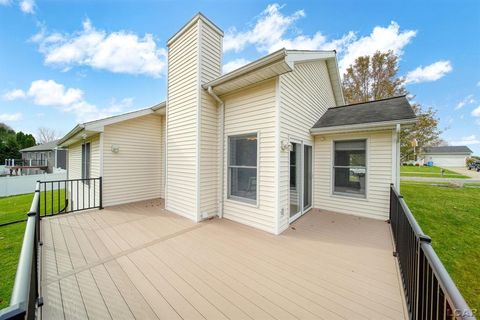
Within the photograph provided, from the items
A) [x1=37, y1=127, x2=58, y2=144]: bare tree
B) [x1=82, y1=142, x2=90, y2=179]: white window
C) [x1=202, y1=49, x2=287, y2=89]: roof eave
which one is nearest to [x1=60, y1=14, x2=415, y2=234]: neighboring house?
[x1=202, y1=49, x2=287, y2=89]: roof eave

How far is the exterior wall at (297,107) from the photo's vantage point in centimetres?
440

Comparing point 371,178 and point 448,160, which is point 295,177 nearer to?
point 371,178

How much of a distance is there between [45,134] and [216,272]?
2266 inches

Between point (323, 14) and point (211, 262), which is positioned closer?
point (211, 262)

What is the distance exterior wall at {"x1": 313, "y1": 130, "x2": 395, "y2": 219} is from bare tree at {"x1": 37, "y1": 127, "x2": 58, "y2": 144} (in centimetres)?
5583

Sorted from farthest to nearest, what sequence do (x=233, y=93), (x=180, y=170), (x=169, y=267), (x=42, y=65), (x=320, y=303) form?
(x=42, y=65), (x=180, y=170), (x=233, y=93), (x=169, y=267), (x=320, y=303)

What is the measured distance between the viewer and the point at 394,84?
1216cm

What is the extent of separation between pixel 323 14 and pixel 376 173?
665 centimetres

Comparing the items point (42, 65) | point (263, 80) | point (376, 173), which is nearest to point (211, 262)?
point (263, 80)

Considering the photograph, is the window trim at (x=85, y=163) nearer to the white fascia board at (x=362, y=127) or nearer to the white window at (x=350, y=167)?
the white fascia board at (x=362, y=127)

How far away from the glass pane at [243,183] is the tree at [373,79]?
40.7 feet

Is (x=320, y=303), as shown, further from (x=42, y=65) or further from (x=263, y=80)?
(x=42, y=65)

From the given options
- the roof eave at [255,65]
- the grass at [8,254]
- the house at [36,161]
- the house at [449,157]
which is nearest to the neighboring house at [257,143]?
Result: the roof eave at [255,65]

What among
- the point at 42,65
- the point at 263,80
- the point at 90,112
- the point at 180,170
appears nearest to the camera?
the point at 263,80
